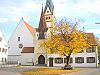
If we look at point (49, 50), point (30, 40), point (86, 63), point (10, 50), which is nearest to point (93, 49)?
point (86, 63)

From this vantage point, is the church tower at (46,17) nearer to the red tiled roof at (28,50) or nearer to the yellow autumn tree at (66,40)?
the red tiled roof at (28,50)

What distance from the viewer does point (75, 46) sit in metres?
44.1

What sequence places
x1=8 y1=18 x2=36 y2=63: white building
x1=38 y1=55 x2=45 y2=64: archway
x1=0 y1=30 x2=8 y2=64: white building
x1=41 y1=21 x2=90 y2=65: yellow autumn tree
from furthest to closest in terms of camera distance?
x1=8 y1=18 x2=36 y2=63: white building, x1=38 y1=55 x2=45 y2=64: archway, x1=0 y1=30 x2=8 y2=64: white building, x1=41 y1=21 x2=90 y2=65: yellow autumn tree

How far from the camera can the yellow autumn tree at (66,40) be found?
146 ft

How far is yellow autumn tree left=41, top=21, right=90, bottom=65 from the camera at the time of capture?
146 feet

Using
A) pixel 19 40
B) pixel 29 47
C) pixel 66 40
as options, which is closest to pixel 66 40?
pixel 66 40

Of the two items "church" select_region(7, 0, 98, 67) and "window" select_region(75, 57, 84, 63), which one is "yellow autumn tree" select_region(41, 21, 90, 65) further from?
"church" select_region(7, 0, 98, 67)

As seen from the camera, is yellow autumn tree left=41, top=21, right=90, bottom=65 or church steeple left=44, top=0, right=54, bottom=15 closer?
yellow autumn tree left=41, top=21, right=90, bottom=65

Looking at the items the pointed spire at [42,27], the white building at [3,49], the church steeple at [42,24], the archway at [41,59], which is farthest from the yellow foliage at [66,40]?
the church steeple at [42,24]

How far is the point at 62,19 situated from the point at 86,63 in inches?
833

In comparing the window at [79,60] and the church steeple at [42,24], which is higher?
the church steeple at [42,24]

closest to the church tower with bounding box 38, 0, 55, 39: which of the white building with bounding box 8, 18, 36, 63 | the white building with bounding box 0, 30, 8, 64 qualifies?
the white building with bounding box 8, 18, 36, 63

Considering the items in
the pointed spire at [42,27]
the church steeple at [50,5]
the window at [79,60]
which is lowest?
the window at [79,60]

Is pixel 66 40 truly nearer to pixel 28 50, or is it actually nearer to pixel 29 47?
pixel 28 50
